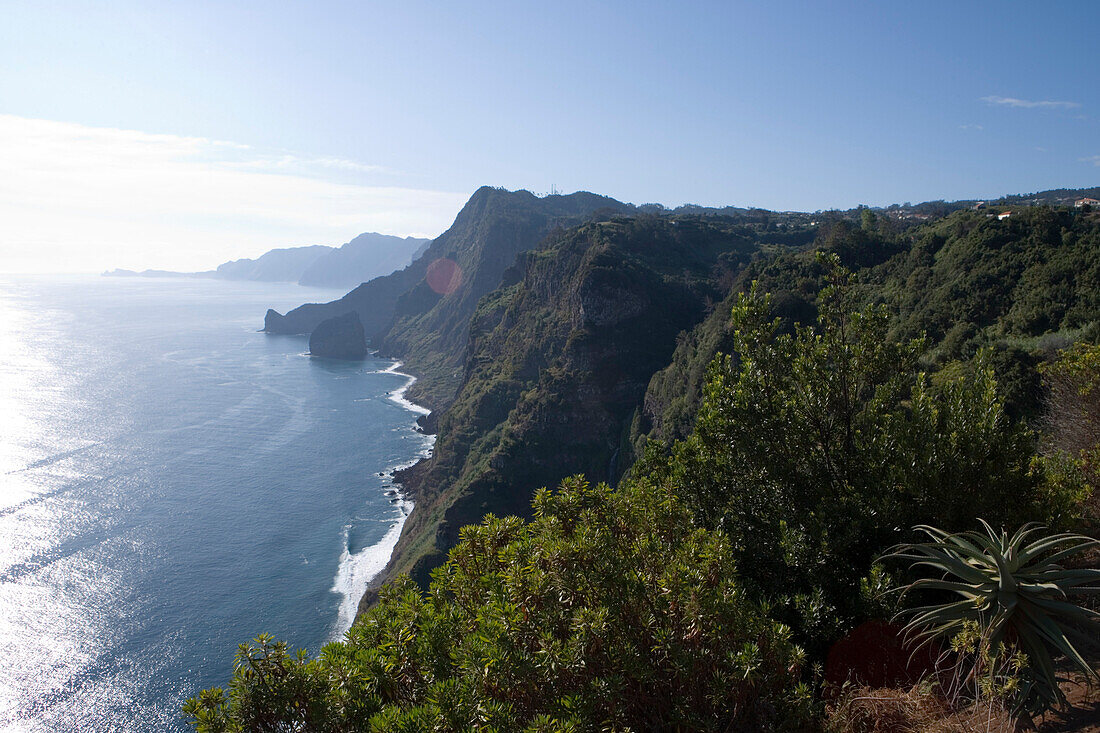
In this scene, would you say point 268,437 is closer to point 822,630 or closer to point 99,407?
point 99,407

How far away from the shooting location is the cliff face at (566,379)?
262 ft

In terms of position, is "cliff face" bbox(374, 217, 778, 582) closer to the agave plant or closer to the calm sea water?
the calm sea water

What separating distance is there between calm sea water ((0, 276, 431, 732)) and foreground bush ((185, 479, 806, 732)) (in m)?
49.6

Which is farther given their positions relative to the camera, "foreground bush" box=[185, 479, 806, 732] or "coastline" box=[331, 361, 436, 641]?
"coastline" box=[331, 361, 436, 641]

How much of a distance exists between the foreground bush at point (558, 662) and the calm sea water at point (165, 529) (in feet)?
163

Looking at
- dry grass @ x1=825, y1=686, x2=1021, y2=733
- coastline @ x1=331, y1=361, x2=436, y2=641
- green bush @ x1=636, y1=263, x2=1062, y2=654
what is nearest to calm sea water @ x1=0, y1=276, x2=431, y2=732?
coastline @ x1=331, y1=361, x2=436, y2=641

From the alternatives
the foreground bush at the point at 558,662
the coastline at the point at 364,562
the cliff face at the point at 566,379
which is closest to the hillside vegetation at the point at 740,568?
the foreground bush at the point at 558,662

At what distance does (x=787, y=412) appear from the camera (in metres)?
12.8

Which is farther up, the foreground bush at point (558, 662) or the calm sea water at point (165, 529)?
the foreground bush at point (558, 662)

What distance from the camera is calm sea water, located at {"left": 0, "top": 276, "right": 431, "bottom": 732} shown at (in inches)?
1948

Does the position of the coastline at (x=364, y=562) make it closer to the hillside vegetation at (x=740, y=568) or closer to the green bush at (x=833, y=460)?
the green bush at (x=833, y=460)

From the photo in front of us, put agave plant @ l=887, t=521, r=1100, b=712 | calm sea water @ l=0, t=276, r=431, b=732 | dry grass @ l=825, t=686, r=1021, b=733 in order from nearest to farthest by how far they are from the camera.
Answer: agave plant @ l=887, t=521, r=1100, b=712 < dry grass @ l=825, t=686, r=1021, b=733 < calm sea water @ l=0, t=276, r=431, b=732

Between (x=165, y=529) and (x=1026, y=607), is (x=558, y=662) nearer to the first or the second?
(x=1026, y=607)

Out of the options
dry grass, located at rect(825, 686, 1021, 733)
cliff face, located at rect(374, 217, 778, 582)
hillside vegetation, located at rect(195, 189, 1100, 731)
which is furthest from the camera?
cliff face, located at rect(374, 217, 778, 582)
